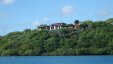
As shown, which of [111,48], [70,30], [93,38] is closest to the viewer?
[111,48]

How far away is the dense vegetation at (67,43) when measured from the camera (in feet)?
573

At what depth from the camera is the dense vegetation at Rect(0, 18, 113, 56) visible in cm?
17475

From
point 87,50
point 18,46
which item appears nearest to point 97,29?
point 87,50

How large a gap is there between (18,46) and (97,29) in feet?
134

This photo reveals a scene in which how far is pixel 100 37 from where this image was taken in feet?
606

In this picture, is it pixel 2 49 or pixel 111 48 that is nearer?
pixel 111 48

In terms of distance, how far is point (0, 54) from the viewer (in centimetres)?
19250

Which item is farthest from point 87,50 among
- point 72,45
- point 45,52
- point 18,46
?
point 18,46

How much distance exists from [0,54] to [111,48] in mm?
55997

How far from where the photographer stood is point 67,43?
182250 millimetres

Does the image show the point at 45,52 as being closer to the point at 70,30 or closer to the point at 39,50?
the point at 39,50

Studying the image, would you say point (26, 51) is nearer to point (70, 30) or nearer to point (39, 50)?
point (39, 50)

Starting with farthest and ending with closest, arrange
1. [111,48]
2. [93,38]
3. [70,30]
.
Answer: [70,30]
[93,38]
[111,48]

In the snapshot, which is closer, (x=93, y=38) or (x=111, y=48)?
(x=111, y=48)
